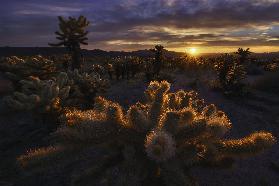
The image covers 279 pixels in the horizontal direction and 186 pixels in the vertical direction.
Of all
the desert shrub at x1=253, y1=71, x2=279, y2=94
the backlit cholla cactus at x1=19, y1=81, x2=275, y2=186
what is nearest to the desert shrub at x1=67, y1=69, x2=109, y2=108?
the backlit cholla cactus at x1=19, y1=81, x2=275, y2=186

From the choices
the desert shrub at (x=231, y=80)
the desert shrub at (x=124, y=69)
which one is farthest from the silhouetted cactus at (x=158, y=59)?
the desert shrub at (x=231, y=80)

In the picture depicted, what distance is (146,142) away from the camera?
3463mm

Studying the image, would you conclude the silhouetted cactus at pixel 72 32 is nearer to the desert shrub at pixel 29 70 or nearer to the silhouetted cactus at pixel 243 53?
the desert shrub at pixel 29 70

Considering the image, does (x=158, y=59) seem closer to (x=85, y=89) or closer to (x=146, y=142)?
(x=85, y=89)

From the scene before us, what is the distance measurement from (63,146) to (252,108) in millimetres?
8932

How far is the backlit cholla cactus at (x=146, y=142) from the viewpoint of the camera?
11.8ft

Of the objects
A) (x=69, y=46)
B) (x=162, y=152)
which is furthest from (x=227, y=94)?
(x=162, y=152)

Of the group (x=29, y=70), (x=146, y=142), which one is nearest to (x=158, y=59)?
(x=29, y=70)

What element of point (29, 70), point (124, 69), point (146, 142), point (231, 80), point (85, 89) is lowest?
point (124, 69)

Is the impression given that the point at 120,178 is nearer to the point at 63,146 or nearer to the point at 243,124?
the point at 63,146

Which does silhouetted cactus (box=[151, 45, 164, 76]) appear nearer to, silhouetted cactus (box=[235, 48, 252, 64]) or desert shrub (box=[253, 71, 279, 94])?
desert shrub (box=[253, 71, 279, 94])

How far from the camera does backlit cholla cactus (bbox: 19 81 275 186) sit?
3.60 metres

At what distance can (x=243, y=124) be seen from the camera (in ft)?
30.7

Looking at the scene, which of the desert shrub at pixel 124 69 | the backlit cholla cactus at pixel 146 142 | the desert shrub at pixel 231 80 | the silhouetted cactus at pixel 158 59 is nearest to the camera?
the backlit cholla cactus at pixel 146 142
